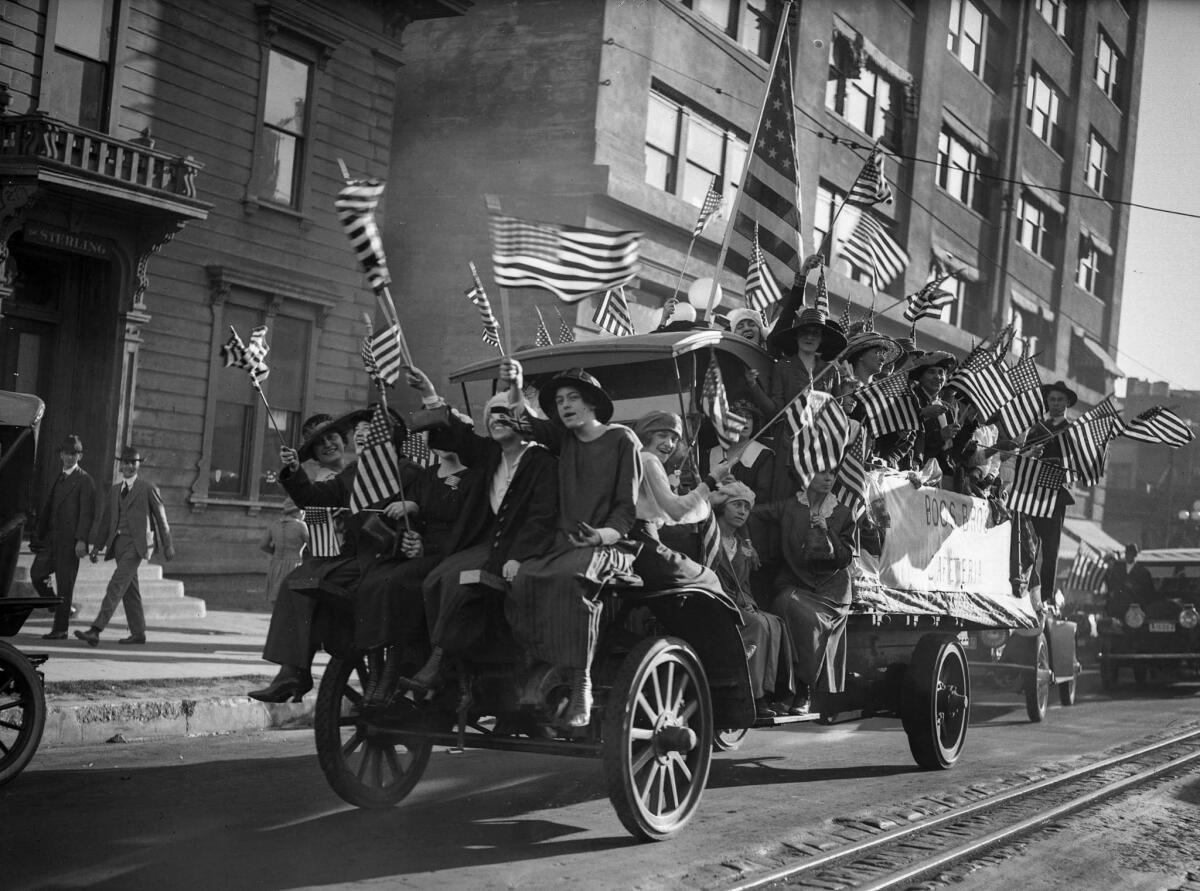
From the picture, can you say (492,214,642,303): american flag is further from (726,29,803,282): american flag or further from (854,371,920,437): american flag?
(726,29,803,282): american flag

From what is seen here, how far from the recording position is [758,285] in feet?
37.6

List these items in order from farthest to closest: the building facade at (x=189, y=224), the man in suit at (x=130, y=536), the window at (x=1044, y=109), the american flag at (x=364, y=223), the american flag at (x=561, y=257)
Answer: the window at (x=1044, y=109) → the building facade at (x=189, y=224) → the man in suit at (x=130, y=536) → the american flag at (x=561, y=257) → the american flag at (x=364, y=223)

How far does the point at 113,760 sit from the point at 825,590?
430 cm

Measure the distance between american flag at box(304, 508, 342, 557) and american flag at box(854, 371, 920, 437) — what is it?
11.9ft

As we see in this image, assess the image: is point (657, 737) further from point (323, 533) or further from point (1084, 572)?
point (1084, 572)

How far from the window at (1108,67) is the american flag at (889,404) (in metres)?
34.5

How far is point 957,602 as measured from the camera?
9594 millimetres

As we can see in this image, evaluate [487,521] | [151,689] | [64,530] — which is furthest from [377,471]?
[64,530]

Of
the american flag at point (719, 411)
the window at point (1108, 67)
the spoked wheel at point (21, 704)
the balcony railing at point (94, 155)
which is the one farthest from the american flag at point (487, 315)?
the window at point (1108, 67)

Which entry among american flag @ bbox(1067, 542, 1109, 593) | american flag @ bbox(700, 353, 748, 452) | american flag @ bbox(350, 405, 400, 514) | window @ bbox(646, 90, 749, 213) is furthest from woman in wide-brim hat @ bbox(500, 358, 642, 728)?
window @ bbox(646, 90, 749, 213)

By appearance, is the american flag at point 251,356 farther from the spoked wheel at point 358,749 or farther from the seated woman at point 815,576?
the seated woman at point 815,576

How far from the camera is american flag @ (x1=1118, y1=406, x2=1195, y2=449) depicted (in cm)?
1088

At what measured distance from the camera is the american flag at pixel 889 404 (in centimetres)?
904

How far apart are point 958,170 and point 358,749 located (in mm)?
28954
